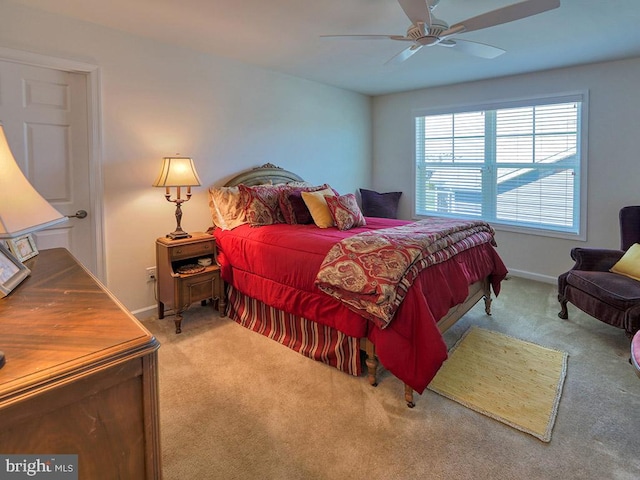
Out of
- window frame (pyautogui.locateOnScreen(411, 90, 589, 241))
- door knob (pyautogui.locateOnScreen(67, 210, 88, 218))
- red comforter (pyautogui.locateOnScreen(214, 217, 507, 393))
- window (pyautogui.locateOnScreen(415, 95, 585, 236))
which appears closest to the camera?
red comforter (pyautogui.locateOnScreen(214, 217, 507, 393))

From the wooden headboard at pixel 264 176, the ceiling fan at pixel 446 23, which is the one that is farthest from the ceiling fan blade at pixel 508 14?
the wooden headboard at pixel 264 176

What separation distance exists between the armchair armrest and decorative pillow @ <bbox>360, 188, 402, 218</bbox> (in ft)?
8.24

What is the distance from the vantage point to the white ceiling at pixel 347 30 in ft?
8.13

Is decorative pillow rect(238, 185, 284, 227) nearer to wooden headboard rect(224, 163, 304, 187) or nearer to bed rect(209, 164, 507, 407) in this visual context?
bed rect(209, 164, 507, 407)

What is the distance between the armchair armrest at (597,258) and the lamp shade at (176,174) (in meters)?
3.38

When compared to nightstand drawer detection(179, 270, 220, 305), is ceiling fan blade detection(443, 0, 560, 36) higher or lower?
higher

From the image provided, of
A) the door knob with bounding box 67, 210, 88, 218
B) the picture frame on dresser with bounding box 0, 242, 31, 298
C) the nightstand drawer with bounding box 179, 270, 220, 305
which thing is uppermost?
the door knob with bounding box 67, 210, 88, 218

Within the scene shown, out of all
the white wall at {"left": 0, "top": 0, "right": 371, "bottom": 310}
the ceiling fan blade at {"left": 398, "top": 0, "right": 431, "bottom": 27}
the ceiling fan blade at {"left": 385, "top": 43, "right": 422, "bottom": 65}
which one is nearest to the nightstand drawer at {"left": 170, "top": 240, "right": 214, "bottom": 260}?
the white wall at {"left": 0, "top": 0, "right": 371, "bottom": 310}

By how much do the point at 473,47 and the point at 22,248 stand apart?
2979mm

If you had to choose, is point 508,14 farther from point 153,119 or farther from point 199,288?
point 199,288

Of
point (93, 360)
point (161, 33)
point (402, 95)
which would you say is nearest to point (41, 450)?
point (93, 360)

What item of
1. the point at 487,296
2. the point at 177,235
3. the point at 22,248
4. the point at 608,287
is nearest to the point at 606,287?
the point at 608,287

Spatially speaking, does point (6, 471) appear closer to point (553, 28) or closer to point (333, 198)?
point (333, 198)

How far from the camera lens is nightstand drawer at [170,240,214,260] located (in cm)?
304
